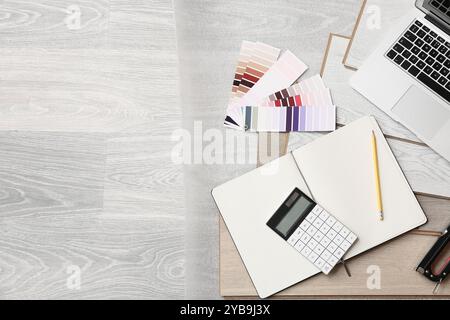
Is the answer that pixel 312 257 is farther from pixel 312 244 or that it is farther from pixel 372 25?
pixel 372 25

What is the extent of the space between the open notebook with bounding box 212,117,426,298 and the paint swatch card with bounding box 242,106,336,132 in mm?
40

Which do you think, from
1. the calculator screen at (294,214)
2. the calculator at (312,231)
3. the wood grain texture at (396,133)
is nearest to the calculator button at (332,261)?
the calculator at (312,231)

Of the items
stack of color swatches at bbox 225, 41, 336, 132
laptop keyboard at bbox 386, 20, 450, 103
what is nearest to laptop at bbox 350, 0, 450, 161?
laptop keyboard at bbox 386, 20, 450, 103

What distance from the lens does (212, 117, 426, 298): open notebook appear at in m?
1.08

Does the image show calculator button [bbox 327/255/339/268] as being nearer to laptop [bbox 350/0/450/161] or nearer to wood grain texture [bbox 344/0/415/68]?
laptop [bbox 350/0/450/161]

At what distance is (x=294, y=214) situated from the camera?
1.09 metres

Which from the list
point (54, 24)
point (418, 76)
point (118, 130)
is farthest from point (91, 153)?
point (418, 76)

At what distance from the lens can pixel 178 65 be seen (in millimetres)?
1291

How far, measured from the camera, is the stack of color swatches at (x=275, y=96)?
116cm

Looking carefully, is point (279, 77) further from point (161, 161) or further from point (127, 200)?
point (127, 200)

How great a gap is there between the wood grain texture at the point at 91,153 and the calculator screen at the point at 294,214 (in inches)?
10.5

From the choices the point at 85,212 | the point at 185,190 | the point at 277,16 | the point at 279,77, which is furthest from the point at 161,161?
the point at 277,16
